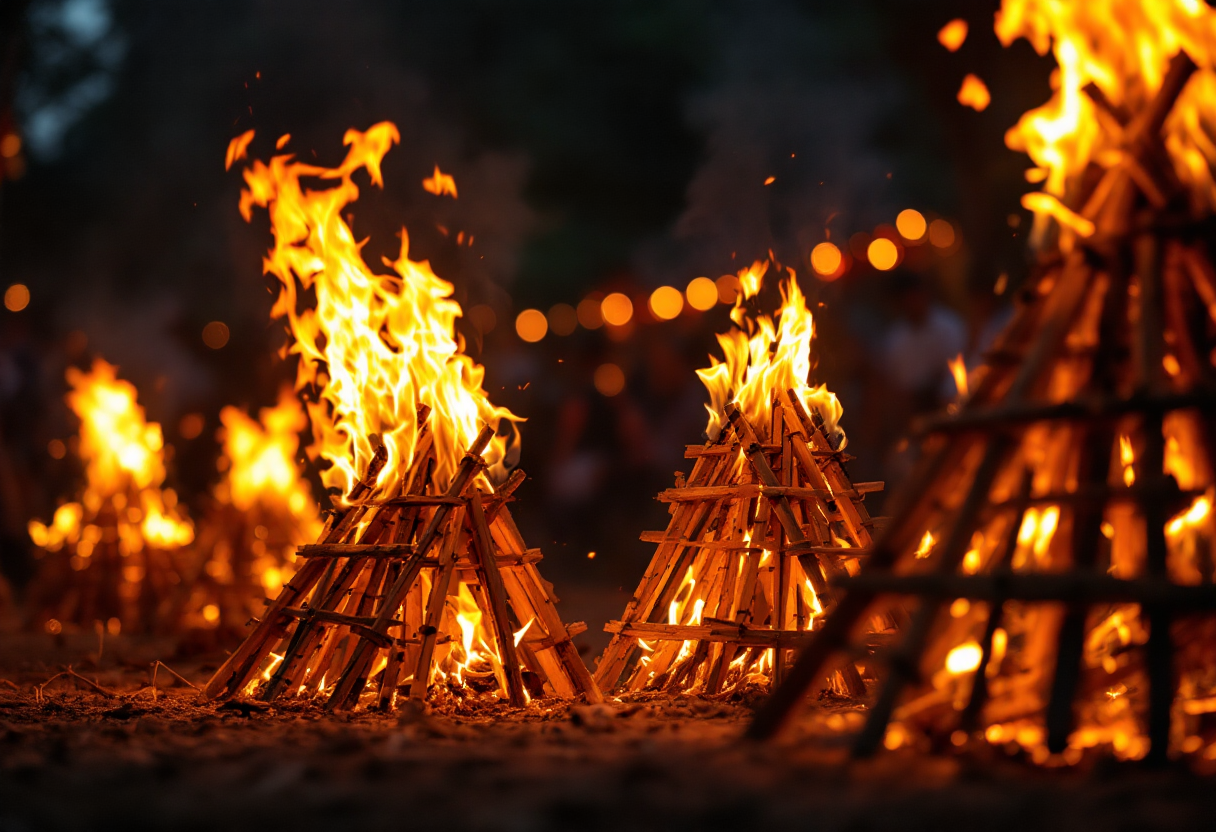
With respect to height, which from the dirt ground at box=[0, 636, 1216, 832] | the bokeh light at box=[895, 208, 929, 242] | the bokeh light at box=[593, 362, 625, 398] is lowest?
the dirt ground at box=[0, 636, 1216, 832]

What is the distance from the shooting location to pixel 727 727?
5062mm

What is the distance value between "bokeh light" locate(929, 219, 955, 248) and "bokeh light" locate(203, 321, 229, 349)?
1534cm

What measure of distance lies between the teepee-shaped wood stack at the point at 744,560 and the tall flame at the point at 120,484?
23.3 feet

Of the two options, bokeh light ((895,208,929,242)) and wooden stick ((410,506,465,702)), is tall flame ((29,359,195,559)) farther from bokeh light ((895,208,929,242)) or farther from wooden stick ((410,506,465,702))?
bokeh light ((895,208,929,242))

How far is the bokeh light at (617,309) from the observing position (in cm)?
1717

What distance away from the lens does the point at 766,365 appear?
740 cm

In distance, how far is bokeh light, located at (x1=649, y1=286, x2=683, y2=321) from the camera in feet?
53.7

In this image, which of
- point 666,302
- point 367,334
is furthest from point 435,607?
point 666,302

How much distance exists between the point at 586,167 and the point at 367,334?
40.9 feet

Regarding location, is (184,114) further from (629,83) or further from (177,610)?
(177,610)

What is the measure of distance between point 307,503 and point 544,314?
21.4ft

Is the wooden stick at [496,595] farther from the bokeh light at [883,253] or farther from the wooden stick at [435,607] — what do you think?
the bokeh light at [883,253]

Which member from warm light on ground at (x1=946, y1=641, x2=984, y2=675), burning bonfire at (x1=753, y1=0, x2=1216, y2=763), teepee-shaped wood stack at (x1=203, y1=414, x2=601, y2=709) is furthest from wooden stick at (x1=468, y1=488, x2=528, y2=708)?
warm light on ground at (x1=946, y1=641, x2=984, y2=675)

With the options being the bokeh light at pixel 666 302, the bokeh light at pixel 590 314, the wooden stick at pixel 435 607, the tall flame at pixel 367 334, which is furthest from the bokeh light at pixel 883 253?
the wooden stick at pixel 435 607
